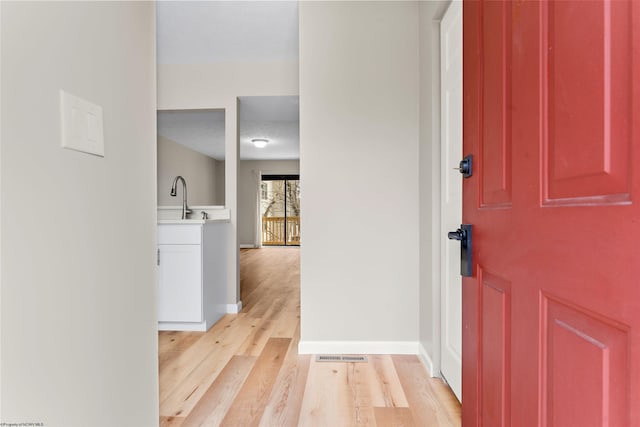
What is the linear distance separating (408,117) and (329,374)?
1.72 meters

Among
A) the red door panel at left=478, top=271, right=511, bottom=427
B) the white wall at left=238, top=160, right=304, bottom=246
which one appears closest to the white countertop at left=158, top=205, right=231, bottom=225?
the red door panel at left=478, top=271, right=511, bottom=427

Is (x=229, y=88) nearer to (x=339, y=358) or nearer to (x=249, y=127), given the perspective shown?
(x=249, y=127)

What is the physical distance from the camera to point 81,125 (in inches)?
28.8

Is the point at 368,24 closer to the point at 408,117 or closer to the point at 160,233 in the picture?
the point at 408,117

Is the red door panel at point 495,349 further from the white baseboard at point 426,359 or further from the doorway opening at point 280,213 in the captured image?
the doorway opening at point 280,213

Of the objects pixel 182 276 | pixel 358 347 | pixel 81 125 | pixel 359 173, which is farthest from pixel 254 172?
pixel 81 125

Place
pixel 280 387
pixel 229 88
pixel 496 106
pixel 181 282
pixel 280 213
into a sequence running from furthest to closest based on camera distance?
1. pixel 280 213
2. pixel 229 88
3. pixel 181 282
4. pixel 280 387
5. pixel 496 106

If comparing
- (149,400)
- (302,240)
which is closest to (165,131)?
(302,240)

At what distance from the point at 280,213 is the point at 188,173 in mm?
3146

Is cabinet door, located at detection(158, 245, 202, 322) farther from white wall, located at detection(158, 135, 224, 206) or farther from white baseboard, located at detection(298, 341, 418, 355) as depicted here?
white wall, located at detection(158, 135, 224, 206)

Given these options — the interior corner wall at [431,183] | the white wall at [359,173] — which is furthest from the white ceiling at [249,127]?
the interior corner wall at [431,183]

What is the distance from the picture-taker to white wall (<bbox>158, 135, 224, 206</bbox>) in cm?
681

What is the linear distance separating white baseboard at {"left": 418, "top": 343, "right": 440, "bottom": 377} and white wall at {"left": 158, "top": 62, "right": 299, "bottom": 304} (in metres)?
1.89

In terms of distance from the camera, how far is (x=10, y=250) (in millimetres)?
580
